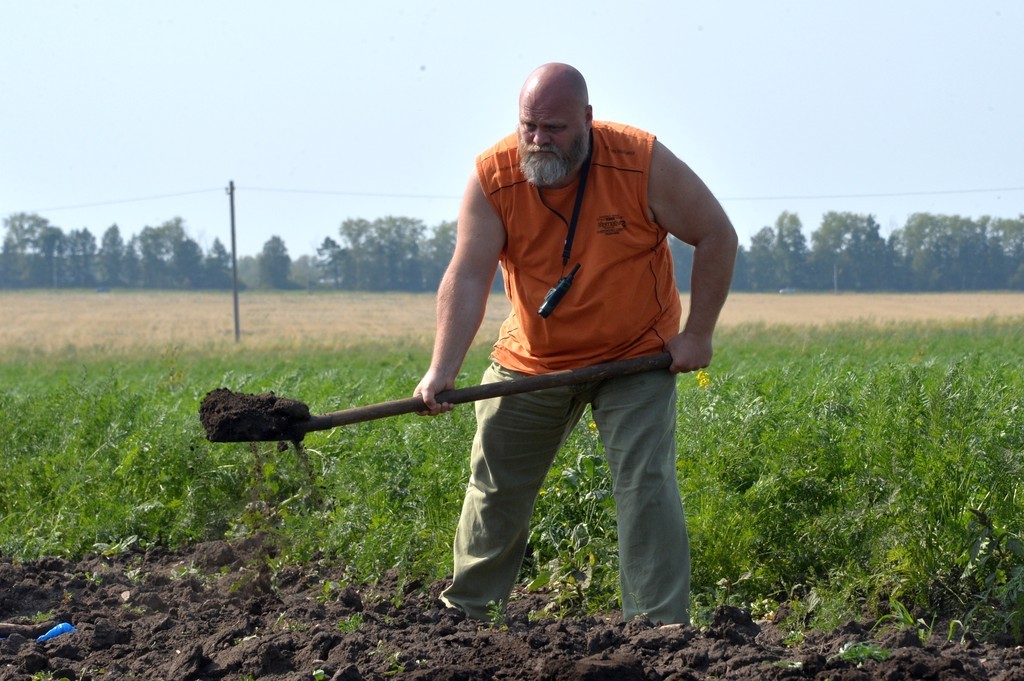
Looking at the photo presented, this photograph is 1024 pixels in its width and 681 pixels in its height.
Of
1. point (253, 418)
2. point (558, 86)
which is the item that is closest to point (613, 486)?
point (253, 418)

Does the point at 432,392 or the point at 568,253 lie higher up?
the point at 568,253

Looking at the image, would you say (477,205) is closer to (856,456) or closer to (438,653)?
(438,653)

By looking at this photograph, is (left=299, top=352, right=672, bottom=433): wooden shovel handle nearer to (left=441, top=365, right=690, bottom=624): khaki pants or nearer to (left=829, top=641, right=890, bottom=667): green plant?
(left=441, top=365, right=690, bottom=624): khaki pants

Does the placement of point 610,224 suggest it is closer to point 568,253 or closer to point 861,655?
point 568,253

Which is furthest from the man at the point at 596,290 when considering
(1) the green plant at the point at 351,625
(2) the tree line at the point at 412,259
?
(2) the tree line at the point at 412,259

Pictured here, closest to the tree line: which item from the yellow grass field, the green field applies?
the yellow grass field

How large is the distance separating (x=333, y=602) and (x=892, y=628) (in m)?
2.36

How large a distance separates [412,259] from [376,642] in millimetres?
72248

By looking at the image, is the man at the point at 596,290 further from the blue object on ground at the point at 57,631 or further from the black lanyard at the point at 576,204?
the blue object on ground at the point at 57,631

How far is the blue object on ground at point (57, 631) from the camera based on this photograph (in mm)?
4730

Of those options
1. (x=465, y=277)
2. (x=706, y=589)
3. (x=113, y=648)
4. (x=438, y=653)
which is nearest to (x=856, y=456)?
(x=706, y=589)

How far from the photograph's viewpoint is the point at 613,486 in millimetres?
4715

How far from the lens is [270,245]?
266ft

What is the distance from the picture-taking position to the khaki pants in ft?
14.6
